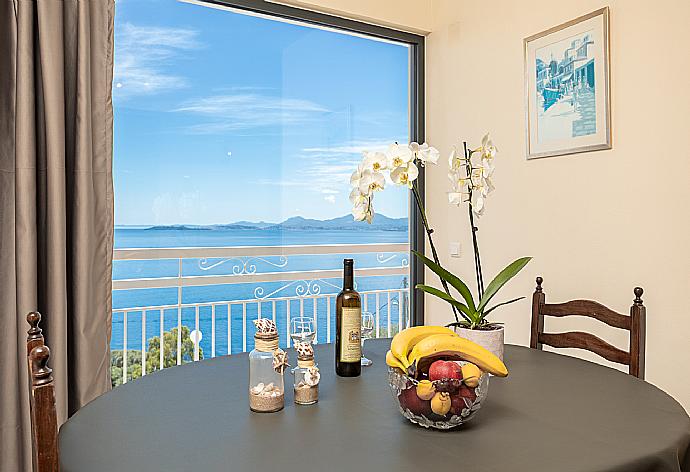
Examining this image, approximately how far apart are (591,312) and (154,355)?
2.41 metres

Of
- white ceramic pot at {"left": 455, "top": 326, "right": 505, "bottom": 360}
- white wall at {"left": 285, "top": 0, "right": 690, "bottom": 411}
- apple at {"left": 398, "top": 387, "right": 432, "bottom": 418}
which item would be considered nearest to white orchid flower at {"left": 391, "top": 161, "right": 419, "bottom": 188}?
white ceramic pot at {"left": 455, "top": 326, "right": 505, "bottom": 360}

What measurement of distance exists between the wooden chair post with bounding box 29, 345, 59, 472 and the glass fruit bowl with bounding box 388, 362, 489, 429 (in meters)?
0.64

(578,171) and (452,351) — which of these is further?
(578,171)

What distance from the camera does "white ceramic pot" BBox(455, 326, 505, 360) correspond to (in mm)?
1660

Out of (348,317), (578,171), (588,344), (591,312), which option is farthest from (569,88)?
(348,317)

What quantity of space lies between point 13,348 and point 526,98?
2.57m

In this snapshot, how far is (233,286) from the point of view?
3492 millimetres

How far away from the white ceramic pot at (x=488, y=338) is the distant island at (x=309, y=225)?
5.15 feet

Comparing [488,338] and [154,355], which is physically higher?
[488,338]

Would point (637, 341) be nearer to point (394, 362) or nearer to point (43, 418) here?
point (394, 362)

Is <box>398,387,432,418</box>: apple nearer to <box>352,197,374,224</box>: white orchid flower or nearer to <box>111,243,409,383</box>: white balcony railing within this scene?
<box>352,197,374,224</box>: white orchid flower

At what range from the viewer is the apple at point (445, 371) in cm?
119

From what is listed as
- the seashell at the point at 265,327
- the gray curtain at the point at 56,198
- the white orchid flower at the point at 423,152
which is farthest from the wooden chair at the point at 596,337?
the gray curtain at the point at 56,198

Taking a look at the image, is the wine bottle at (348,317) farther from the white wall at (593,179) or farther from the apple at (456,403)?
the white wall at (593,179)
